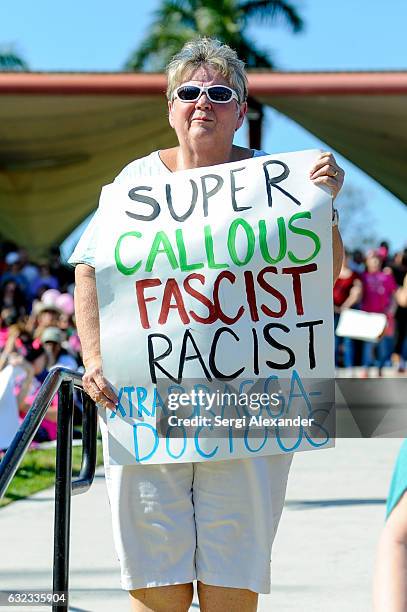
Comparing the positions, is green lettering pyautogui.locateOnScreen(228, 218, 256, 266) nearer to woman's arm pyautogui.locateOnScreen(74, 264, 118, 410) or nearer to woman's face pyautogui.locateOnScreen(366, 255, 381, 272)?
woman's arm pyautogui.locateOnScreen(74, 264, 118, 410)

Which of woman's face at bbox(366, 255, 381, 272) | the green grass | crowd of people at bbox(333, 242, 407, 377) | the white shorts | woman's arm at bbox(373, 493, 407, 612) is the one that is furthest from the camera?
woman's face at bbox(366, 255, 381, 272)

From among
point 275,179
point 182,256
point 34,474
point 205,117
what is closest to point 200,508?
point 182,256

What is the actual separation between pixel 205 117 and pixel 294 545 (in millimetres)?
3355

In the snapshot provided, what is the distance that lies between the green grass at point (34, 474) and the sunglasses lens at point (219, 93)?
453 centimetres

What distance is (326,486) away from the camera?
24.7 feet

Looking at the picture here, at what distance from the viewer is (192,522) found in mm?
2912

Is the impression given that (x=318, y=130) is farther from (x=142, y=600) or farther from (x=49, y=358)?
(x=142, y=600)

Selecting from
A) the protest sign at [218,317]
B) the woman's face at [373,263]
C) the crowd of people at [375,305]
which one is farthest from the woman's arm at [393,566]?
the woman's face at [373,263]

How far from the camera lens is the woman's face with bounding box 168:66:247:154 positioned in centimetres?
294

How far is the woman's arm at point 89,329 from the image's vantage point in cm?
293

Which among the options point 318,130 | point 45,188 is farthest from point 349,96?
point 45,188

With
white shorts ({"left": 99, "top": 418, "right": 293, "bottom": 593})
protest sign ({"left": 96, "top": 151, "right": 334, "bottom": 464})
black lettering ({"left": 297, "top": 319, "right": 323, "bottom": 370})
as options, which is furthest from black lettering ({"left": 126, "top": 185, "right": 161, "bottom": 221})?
white shorts ({"left": 99, "top": 418, "right": 293, "bottom": 593})

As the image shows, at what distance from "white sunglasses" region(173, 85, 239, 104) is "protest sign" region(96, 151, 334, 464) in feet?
0.60

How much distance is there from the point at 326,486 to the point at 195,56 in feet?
16.3
